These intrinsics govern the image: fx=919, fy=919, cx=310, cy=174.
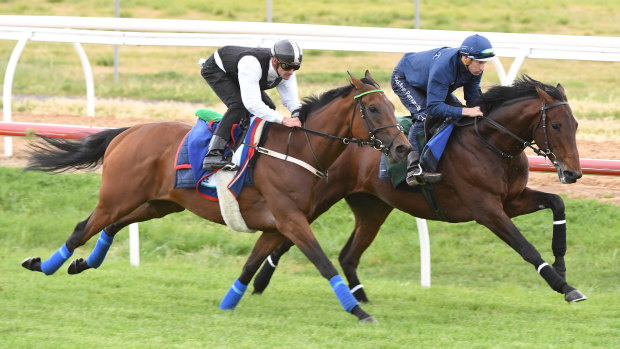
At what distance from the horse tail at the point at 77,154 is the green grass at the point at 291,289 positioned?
0.90m

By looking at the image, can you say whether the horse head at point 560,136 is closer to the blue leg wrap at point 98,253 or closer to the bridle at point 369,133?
the bridle at point 369,133

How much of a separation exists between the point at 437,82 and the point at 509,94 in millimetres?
533

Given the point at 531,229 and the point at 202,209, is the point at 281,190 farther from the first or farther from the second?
the point at 531,229

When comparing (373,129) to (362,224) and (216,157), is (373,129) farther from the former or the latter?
(362,224)

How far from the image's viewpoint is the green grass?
18.1 feet

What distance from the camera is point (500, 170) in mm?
6445

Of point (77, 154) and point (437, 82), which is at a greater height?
point (437, 82)

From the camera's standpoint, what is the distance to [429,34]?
750 cm

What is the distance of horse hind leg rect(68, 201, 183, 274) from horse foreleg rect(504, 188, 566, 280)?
2.45 metres

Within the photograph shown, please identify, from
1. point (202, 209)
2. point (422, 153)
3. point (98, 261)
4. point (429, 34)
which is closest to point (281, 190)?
point (202, 209)

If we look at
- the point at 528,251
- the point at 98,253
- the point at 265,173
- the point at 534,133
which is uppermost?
the point at 534,133

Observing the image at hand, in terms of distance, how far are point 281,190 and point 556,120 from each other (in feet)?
6.18

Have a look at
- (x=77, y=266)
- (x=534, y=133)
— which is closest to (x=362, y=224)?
(x=534, y=133)

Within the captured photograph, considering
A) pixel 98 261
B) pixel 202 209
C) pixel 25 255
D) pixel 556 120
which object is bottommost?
pixel 25 255
